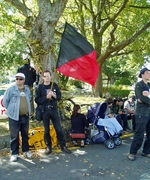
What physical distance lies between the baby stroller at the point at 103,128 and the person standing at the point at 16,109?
1949 millimetres

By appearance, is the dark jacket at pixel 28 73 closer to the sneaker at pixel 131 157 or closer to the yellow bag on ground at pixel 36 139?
the yellow bag on ground at pixel 36 139

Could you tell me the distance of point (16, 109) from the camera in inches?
188

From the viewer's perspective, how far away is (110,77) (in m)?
35.5

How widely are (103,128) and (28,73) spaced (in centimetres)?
288

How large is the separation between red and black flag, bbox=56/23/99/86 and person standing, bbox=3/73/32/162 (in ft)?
3.07

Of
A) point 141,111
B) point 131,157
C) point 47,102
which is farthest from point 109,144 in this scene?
point 47,102

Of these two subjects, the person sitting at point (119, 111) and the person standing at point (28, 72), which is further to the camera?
the person sitting at point (119, 111)

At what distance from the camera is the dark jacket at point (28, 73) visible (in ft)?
22.6

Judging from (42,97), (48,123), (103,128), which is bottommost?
(103,128)

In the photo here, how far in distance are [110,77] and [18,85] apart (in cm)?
3140

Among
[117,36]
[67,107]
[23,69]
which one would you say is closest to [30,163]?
[67,107]

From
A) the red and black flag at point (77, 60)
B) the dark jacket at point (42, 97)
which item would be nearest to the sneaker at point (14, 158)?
the dark jacket at point (42, 97)

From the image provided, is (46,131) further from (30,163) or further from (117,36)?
(117,36)

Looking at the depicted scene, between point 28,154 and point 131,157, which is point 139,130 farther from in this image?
point 28,154
